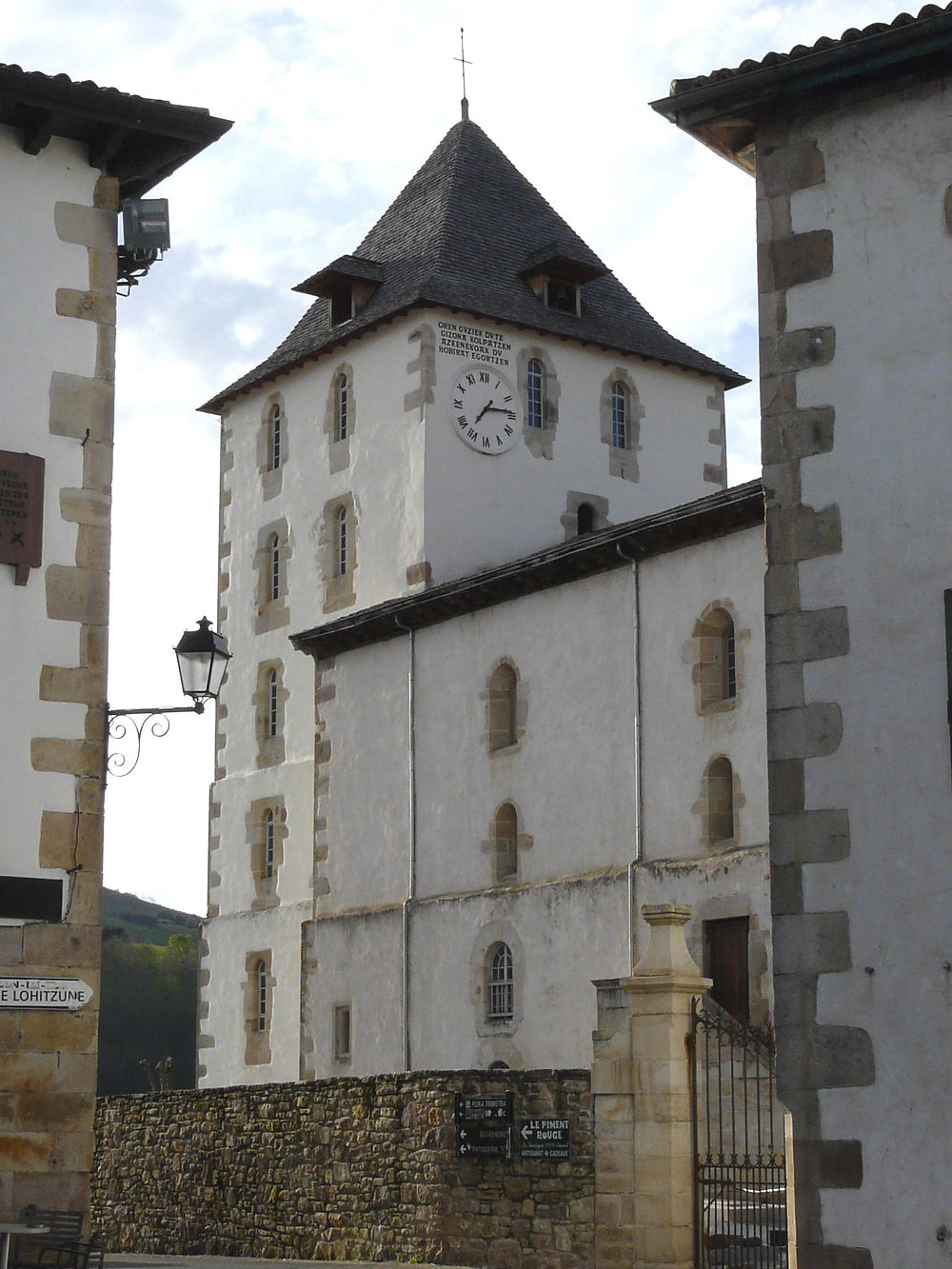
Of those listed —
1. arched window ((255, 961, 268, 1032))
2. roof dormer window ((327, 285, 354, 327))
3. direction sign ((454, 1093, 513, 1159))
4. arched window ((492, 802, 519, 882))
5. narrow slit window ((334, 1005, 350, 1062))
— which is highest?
roof dormer window ((327, 285, 354, 327))

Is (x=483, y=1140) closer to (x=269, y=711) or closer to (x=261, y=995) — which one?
(x=261, y=995)

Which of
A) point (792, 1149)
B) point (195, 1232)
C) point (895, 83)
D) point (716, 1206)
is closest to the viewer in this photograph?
point (792, 1149)

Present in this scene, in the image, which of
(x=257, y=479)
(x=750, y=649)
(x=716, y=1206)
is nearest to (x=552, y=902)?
(x=750, y=649)

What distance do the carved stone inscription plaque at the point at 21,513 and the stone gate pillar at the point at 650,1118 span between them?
7.04 meters

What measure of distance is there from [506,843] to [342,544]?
343 inches

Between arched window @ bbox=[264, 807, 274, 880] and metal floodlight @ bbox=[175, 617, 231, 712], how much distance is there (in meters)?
22.2

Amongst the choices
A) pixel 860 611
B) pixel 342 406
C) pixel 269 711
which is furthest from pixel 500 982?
pixel 860 611

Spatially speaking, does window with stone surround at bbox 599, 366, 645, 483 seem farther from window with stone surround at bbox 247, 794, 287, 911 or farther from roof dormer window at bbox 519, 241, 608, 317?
window with stone surround at bbox 247, 794, 287, 911

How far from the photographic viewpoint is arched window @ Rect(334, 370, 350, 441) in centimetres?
3734

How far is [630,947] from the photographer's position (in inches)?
1048

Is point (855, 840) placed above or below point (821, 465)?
below

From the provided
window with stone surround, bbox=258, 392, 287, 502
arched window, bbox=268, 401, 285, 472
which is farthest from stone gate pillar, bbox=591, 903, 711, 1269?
arched window, bbox=268, 401, 285, 472

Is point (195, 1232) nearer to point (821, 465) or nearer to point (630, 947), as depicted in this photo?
point (630, 947)

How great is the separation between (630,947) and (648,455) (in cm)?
1316
